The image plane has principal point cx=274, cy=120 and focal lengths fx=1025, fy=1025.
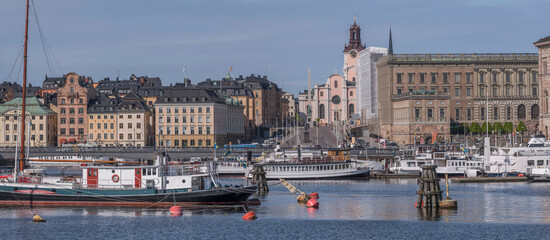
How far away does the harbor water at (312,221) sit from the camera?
70.4m

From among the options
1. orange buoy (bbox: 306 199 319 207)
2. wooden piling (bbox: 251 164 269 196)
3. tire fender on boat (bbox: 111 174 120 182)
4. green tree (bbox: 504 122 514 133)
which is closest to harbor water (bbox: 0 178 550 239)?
orange buoy (bbox: 306 199 319 207)

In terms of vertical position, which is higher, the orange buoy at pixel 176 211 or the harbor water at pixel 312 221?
the orange buoy at pixel 176 211

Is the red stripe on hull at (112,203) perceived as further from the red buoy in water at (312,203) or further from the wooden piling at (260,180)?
the wooden piling at (260,180)

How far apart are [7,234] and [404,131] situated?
128m

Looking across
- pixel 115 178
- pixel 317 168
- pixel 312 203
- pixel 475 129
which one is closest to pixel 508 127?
pixel 475 129

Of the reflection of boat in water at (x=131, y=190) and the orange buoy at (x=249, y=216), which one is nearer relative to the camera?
the orange buoy at (x=249, y=216)

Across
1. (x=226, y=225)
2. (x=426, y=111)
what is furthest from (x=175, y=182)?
(x=426, y=111)

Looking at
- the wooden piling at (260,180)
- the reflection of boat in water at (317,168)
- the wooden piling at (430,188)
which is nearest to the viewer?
the wooden piling at (430,188)

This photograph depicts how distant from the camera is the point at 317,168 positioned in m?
130

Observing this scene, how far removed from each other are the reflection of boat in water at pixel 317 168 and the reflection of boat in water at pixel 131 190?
4085cm

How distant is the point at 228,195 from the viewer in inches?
3386

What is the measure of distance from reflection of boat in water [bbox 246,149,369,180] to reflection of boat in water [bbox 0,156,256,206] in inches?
1608

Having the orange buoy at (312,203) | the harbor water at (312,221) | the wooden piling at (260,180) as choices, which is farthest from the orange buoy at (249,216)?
the wooden piling at (260,180)

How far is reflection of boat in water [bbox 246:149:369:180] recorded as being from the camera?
424ft
